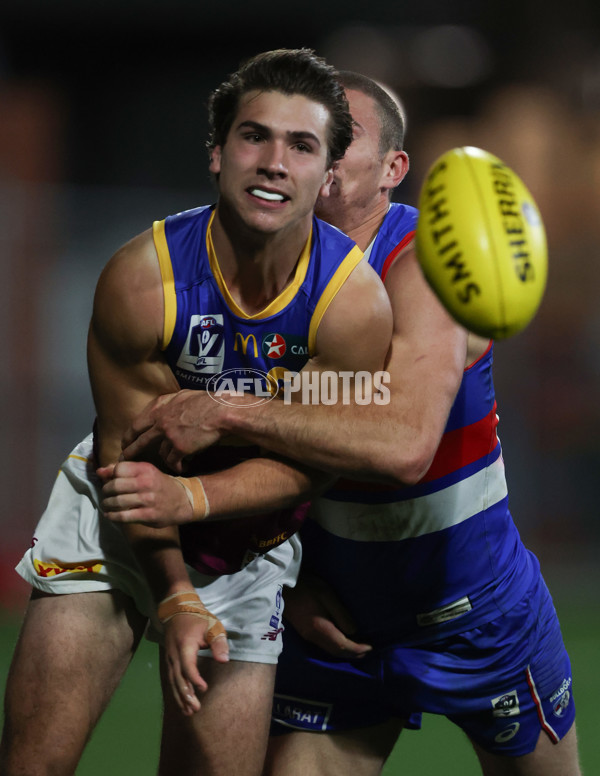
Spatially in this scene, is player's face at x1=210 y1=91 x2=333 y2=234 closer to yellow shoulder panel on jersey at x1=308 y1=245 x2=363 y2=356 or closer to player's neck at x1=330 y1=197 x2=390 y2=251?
yellow shoulder panel on jersey at x1=308 y1=245 x2=363 y2=356

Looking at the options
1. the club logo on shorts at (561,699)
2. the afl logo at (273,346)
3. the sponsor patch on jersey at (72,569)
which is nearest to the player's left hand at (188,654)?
the sponsor patch on jersey at (72,569)

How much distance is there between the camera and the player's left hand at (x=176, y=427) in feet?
7.48

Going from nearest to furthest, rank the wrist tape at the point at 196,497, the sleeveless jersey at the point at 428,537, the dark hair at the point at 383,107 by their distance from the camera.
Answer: the wrist tape at the point at 196,497, the sleeveless jersey at the point at 428,537, the dark hair at the point at 383,107

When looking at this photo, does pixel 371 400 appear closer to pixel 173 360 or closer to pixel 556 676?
pixel 173 360

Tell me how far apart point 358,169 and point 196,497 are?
1.10 meters

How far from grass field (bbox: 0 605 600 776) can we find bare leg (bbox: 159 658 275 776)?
129 cm

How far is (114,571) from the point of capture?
2461 mm

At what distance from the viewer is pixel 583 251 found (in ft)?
23.8

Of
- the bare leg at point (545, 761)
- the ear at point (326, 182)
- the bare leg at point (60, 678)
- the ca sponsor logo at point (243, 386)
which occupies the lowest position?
the bare leg at point (545, 761)

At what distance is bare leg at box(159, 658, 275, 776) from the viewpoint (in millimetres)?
2420

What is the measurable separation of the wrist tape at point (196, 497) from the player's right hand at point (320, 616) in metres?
0.69

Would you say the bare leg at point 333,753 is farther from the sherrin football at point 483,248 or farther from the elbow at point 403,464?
the sherrin football at point 483,248

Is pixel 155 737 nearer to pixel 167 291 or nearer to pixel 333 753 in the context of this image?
pixel 333 753

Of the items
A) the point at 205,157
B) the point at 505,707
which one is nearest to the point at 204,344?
the point at 505,707
